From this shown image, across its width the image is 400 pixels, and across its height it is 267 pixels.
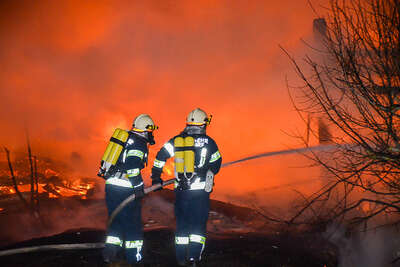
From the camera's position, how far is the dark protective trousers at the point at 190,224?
4441 millimetres

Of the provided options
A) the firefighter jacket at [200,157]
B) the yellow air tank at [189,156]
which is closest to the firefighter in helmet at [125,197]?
the firefighter jacket at [200,157]

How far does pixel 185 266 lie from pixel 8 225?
5145 millimetres

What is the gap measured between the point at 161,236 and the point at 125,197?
1890 mm

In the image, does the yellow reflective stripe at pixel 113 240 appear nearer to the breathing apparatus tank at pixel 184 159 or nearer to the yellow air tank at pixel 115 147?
the yellow air tank at pixel 115 147

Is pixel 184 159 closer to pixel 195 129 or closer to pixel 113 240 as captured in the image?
pixel 195 129

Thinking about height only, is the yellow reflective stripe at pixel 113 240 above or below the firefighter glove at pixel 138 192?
below

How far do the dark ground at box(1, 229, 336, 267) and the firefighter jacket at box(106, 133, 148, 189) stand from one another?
A: 139 cm

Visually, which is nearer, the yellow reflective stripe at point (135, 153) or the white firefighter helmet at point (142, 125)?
the yellow reflective stripe at point (135, 153)

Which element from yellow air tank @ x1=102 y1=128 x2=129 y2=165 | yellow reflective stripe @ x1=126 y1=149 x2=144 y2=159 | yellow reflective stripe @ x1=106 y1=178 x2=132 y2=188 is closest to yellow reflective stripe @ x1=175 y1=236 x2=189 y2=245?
yellow reflective stripe @ x1=106 y1=178 x2=132 y2=188

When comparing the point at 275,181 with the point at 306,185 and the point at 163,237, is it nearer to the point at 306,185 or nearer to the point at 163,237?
the point at 306,185

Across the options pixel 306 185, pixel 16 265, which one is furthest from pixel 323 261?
pixel 306 185

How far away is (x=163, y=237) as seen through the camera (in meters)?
5.94

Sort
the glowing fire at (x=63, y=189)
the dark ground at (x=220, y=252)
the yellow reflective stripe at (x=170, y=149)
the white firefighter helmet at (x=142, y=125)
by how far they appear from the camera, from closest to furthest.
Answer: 1. the dark ground at (x=220, y=252)
2. the yellow reflective stripe at (x=170, y=149)
3. the white firefighter helmet at (x=142, y=125)
4. the glowing fire at (x=63, y=189)

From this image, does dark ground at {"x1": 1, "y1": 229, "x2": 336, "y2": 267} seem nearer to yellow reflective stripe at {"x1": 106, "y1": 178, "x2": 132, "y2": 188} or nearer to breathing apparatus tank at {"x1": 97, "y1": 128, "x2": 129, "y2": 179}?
yellow reflective stripe at {"x1": 106, "y1": 178, "x2": 132, "y2": 188}
